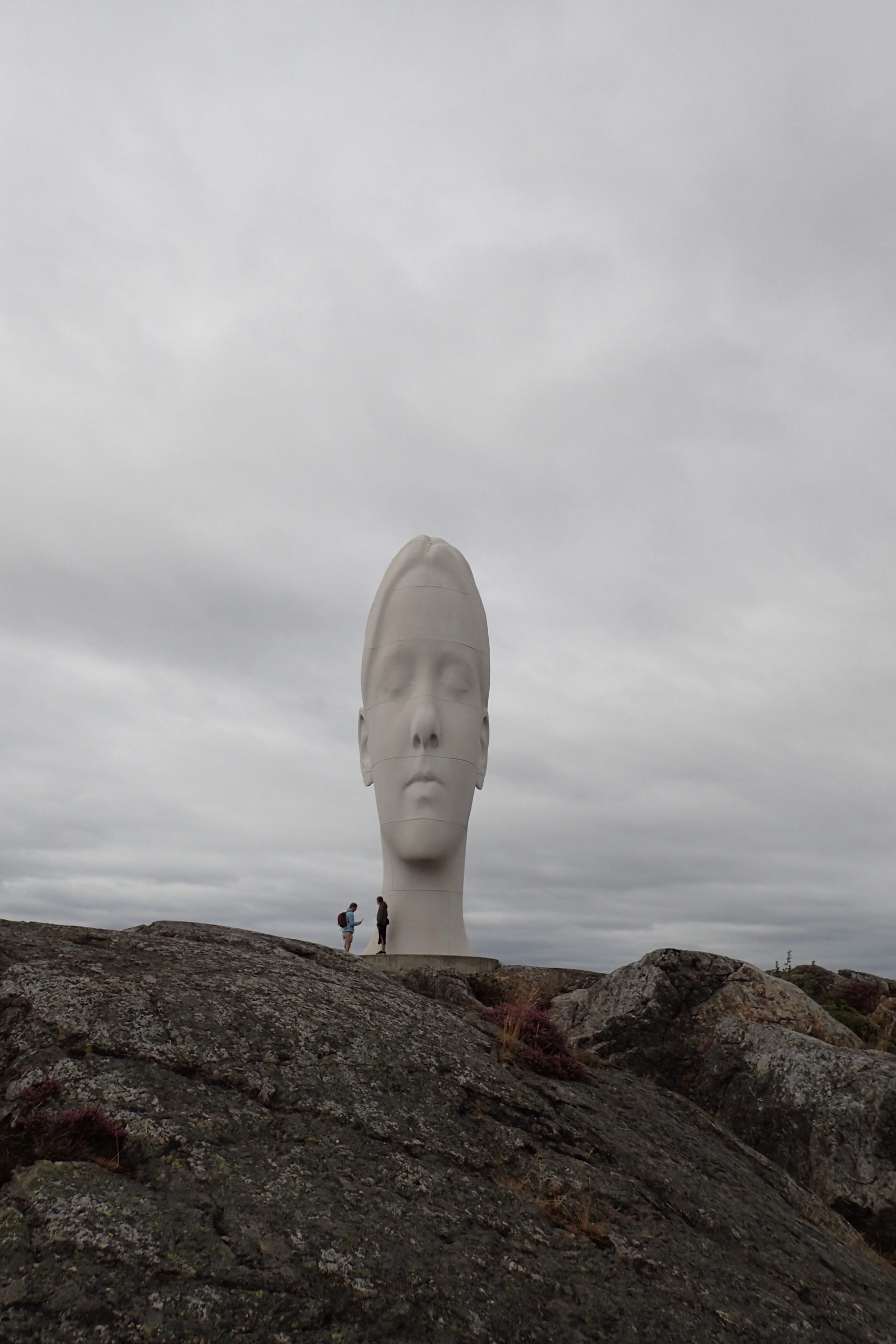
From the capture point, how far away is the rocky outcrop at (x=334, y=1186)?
3.70 metres

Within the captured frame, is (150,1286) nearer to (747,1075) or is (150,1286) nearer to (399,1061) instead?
(399,1061)

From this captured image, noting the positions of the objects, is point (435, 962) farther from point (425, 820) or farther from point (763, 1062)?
point (763, 1062)

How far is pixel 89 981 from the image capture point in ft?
18.6

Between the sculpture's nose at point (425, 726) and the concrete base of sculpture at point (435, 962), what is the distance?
413 cm

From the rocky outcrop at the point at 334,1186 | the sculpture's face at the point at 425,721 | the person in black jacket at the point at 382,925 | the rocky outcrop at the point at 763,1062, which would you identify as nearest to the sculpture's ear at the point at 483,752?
the sculpture's face at the point at 425,721

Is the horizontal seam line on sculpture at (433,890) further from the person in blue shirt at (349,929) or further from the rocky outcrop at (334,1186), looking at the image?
the rocky outcrop at (334,1186)

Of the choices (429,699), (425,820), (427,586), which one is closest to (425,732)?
(429,699)

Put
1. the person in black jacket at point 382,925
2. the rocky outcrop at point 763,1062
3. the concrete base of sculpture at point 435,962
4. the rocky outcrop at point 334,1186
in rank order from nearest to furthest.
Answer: the rocky outcrop at point 334,1186, the rocky outcrop at point 763,1062, the concrete base of sculpture at point 435,962, the person in black jacket at point 382,925

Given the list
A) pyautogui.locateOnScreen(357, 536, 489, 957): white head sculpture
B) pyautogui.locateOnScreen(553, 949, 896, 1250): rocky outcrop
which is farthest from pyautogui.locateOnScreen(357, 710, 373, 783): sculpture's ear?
pyautogui.locateOnScreen(553, 949, 896, 1250): rocky outcrop

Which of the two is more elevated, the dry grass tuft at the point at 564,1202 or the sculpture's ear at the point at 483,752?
the sculpture's ear at the point at 483,752

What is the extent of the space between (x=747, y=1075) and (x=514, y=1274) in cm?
559

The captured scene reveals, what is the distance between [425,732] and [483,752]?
5.58 feet

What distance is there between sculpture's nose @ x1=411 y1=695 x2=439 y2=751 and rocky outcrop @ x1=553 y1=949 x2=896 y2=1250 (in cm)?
876

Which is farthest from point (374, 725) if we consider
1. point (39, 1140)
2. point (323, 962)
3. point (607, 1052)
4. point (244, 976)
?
point (39, 1140)
